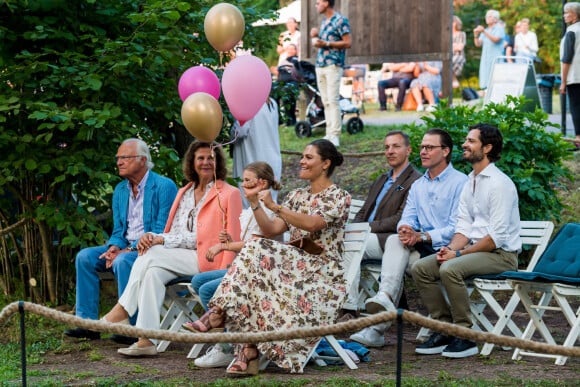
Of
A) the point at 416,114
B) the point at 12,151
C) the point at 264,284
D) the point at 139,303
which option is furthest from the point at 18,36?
the point at 416,114

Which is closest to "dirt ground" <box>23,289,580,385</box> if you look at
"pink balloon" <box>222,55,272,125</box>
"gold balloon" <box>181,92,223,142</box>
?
"gold balloon" <box>181,92,223,142</box>

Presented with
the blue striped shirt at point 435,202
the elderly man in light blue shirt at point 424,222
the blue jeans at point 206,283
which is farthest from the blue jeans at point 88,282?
the blue striped shirt at point 435,202

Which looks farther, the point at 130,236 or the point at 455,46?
the point at 455,46

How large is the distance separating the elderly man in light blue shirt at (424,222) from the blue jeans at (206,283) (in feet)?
3.53

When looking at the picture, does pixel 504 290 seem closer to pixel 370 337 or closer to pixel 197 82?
pixel 370 337

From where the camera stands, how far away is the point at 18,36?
8.59m

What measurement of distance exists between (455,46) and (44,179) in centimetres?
1327

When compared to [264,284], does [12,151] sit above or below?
above

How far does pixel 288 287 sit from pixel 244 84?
157 centimetres

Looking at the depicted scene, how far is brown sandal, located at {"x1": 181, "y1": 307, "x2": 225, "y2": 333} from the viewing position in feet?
22.2

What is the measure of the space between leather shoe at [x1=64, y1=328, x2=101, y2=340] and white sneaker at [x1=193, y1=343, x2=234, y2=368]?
1350 mm

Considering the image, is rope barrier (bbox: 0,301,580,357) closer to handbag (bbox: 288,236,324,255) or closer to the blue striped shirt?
handbag (bbox: 288,236,324,255)

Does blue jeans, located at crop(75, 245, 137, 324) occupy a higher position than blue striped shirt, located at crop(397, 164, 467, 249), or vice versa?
blue striped shirt, located at crop(397, 164, 467, 249)

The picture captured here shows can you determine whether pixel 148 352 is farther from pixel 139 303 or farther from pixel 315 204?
pixel 315 204
